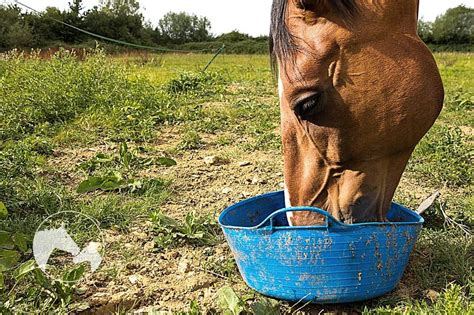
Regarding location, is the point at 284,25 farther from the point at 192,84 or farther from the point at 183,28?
the point at 183,28

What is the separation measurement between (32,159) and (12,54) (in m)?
3.48

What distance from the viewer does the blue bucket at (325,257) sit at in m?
1.84

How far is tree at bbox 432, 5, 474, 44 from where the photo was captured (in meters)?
20.2

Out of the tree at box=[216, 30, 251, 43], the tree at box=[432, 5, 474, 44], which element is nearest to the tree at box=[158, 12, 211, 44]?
the tree at box=[216, 30, 251, 43]

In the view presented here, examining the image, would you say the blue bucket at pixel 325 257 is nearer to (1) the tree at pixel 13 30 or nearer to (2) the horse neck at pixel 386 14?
(2) the horse neck at pixel 386 14

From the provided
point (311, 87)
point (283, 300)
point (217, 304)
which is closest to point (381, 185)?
point (311, 87)

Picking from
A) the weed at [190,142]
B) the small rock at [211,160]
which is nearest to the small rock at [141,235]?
the small rock at [211,160]


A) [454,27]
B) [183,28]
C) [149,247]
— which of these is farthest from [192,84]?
[183,28]

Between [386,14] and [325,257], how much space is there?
0.83m

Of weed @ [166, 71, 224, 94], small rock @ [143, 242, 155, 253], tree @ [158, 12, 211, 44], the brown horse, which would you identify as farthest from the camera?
tree @ [158, 12, 211, 44]

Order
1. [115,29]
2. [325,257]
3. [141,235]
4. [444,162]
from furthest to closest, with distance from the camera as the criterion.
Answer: [115,29], [444,162], [141,235], [325,257]

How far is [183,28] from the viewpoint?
3925 cm

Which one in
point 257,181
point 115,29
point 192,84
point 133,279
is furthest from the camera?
point 115,29

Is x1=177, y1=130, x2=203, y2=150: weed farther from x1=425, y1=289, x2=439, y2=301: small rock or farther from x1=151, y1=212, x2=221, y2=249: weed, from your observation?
x1=425, y1=289, x2=439, y2=301: small rock
